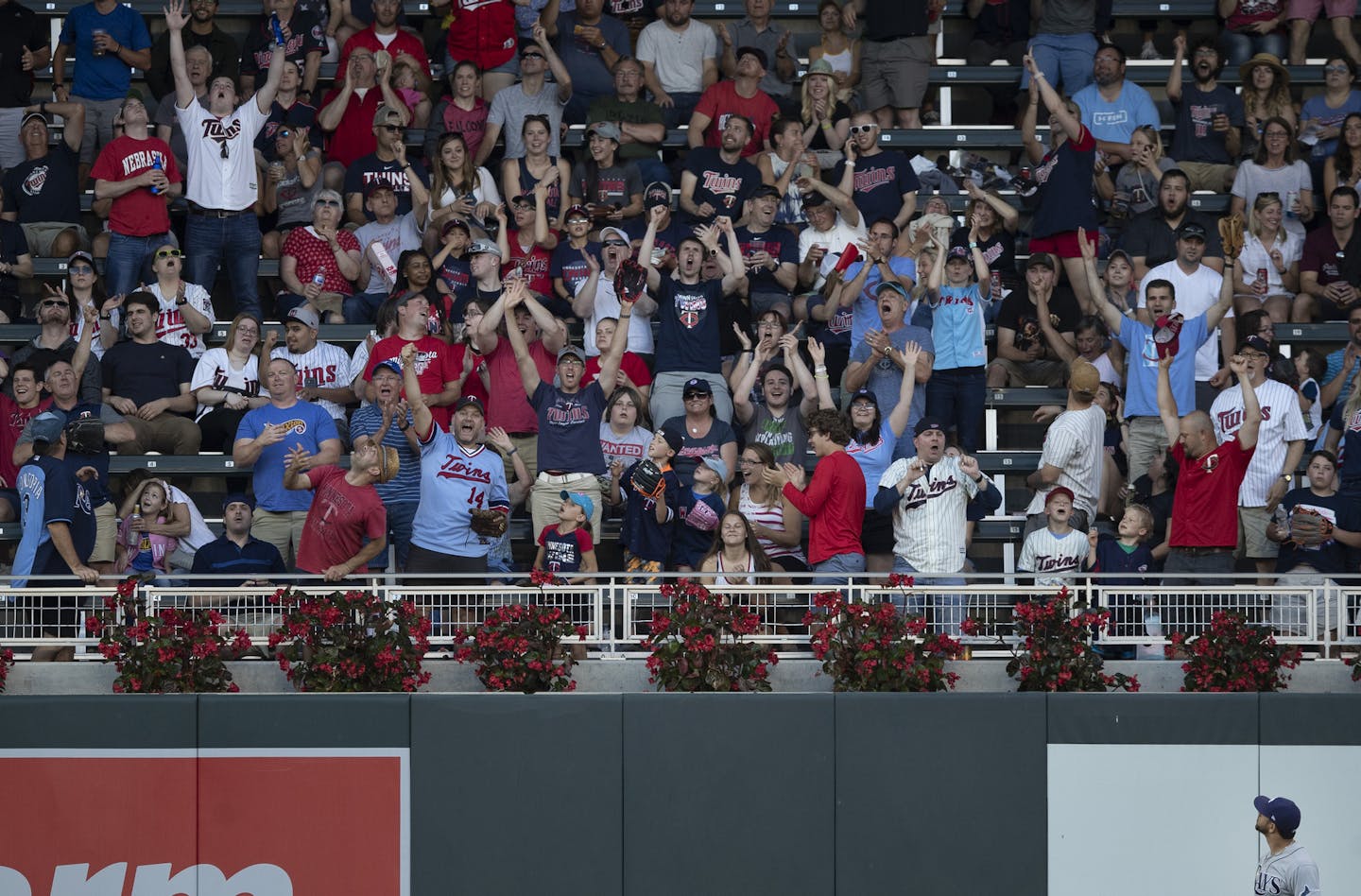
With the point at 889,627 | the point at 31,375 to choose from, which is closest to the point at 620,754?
the point at 889,627

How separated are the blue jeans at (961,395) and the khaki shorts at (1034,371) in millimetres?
669

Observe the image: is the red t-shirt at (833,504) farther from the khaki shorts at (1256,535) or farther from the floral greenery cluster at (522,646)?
the khaki shorts at (1256,535)

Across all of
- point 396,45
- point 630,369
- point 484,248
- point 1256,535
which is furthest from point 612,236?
point 1256,535

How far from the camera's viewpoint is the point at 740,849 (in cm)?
1081

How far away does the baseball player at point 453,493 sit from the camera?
1218 cm

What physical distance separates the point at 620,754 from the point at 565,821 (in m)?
0.50

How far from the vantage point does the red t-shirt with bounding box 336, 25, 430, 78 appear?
16422 mm

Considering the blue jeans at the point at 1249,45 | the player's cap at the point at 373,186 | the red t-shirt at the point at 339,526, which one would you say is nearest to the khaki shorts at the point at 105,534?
the red t-shirt at the point at 339,526

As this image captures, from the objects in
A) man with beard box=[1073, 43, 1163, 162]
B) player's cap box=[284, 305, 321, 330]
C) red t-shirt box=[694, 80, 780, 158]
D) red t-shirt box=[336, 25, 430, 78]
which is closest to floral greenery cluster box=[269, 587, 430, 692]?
player's cap box=[284, 305, 321, 330]

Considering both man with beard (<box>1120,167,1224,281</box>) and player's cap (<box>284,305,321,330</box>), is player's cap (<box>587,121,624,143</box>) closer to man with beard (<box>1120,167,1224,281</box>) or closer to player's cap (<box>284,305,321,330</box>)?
player's cap (<box>284,305,321,330</box>)

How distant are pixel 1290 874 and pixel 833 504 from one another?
12.1ft

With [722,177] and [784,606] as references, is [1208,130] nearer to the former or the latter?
[722,177]

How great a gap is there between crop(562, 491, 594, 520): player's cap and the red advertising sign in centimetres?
228

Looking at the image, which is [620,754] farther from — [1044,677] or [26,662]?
[26,662]
